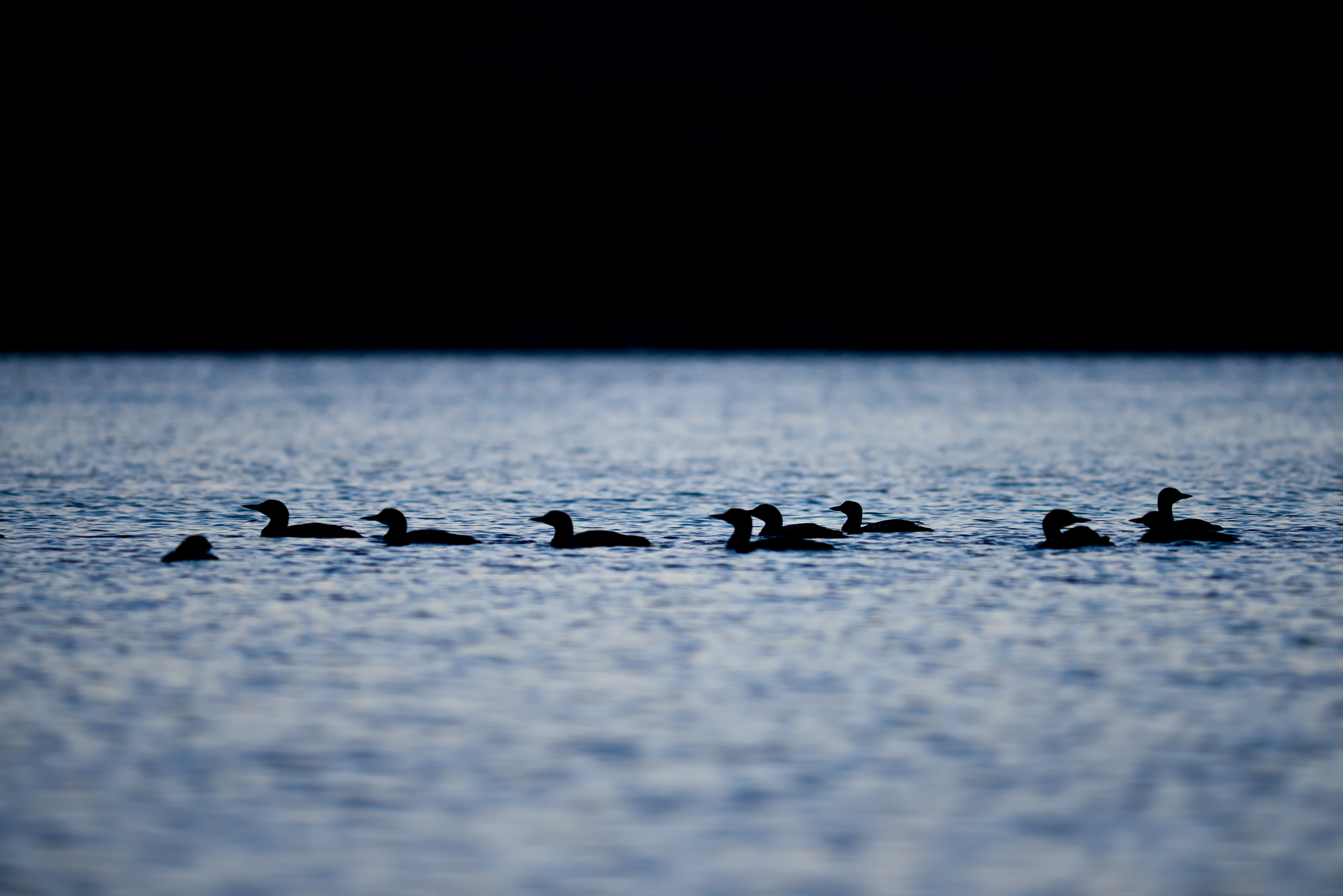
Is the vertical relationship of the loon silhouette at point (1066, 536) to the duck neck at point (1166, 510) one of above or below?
below

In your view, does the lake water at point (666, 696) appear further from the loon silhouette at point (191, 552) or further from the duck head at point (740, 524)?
the duck head at point (740, 524)

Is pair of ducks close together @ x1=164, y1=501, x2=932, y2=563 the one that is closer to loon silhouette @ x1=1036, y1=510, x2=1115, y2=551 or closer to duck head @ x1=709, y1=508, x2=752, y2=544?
duck head @ x1=709, y1=508, x2=752, y2=544

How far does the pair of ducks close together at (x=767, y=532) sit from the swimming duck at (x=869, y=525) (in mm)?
12

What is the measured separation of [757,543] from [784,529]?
0.96m

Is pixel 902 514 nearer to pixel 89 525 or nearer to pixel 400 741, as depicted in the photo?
pixel 89 525

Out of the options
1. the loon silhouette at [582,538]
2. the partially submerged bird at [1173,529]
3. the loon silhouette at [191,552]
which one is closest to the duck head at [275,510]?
the loon silhouette at [191,552]

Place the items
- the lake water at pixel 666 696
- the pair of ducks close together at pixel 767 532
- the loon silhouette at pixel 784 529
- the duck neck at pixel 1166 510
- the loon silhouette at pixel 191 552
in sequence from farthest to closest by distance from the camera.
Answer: the loon silhouette at pixel 784 529 → the duck neck at pixel 1166 510 → the pair of ducks close together at pixel 767 532 → the loon silhouette at pixel 191 552 → the lake water at pixel 666 696

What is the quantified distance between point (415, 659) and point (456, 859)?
5.56m

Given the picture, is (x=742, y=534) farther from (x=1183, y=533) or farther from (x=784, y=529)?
(x=1183, y=533)

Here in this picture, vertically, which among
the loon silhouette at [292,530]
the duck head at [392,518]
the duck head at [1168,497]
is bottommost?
the loon silhouette at [292,530]

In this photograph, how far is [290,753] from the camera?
38.3ft

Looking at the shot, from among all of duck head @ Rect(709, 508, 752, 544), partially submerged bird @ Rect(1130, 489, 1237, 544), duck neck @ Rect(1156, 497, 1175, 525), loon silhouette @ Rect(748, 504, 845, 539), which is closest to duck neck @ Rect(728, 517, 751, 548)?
duck head @ Rect(709, 508, 752, 544)

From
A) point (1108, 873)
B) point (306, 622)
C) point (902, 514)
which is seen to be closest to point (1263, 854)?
point (1108, 873)

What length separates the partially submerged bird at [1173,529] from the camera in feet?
73.1
